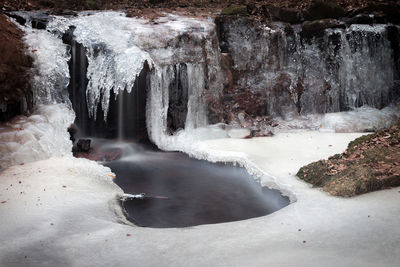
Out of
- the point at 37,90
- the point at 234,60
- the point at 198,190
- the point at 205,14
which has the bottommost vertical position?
the point at 198,190

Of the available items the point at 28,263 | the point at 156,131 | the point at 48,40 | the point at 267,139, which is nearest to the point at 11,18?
the point at 48,40

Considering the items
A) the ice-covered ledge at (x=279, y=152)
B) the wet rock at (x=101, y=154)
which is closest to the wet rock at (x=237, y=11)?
the ice-covered ledge at (x=279, y=152)

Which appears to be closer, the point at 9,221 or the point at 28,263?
the point at 28,263

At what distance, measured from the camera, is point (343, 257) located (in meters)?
3.25

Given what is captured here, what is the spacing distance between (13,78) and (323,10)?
35.8 feet

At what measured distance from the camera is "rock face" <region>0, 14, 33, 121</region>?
27.1 feet

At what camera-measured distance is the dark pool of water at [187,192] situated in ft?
18.3

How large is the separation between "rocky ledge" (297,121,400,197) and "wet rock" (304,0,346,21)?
771 cm

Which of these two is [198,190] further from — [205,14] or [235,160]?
[205,14]

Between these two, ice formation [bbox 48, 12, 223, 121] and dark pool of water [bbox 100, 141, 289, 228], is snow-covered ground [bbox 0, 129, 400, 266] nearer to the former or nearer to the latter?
dark pool of water [bbox 100, 141, 289, 228]

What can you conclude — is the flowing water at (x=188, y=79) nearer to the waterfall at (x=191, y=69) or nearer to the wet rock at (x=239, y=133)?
the waterfall at (x=191, y=69)

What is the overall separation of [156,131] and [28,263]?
7.65 meters

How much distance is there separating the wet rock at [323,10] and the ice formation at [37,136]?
31.1ft

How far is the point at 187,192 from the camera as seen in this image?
6.93 metres
